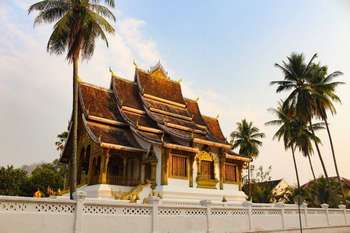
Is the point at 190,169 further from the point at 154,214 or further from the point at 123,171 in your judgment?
the point at 154,214

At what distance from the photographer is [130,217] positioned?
1023 cm

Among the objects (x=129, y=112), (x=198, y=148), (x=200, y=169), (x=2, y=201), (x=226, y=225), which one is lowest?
(x=226, y=225)

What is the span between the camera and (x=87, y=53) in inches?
640

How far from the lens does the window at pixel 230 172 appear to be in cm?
2435

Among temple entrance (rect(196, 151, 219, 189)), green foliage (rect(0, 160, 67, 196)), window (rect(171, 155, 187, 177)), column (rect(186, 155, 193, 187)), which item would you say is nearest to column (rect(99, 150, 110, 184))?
window (rect(171, 155, 187, 177))

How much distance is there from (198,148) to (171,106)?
4899 millimetres

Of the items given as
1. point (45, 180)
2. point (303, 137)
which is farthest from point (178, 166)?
point (45, 180)

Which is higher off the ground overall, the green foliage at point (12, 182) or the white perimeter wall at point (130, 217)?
the green foliage at point (12, 182)

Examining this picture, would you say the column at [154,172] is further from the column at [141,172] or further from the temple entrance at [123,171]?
the temple entrance at [123,171]

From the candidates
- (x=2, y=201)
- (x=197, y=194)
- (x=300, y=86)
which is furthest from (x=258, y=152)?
(x=2, y=201)

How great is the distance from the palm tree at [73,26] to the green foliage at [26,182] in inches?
852

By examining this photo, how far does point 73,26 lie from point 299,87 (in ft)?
72.9

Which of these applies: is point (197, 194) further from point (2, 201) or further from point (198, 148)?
point (2, 201)

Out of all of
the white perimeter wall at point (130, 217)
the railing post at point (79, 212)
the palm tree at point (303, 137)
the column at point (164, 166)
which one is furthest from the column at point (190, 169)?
the palm tree at point (303, 137)
